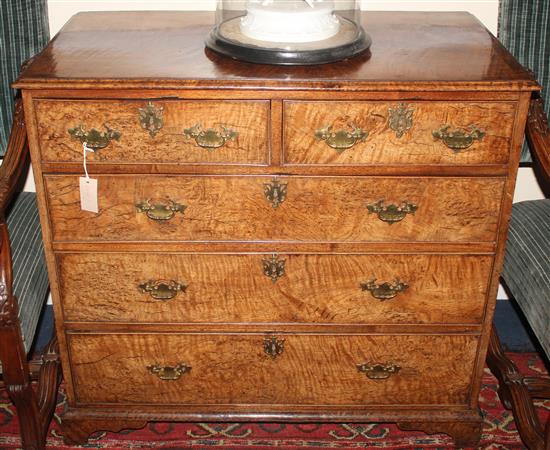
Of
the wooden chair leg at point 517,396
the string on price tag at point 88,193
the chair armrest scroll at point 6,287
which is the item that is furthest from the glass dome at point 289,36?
the wooden chair leg at point 517,396

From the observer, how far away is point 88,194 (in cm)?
205

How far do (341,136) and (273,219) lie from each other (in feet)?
1.00

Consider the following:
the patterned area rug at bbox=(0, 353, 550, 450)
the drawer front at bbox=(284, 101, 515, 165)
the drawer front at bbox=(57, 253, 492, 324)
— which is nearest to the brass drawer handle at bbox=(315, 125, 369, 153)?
the drawer front at bbox=(284, 101, 515, 165)

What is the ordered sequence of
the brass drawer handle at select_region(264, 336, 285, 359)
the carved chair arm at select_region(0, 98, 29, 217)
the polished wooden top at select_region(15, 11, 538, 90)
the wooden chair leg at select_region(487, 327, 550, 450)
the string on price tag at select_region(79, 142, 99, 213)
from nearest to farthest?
the polished wooden top at select_region(15, 11, 538, 90) → the string on price tag at select_region(79, 142, 99, 213) → the carved chair arm at select_region(0, 98, 29, 217) → the brass drawer handle at select_region(264, 336, 285, 359) → the wooden chair leg at select_region(487, 327, 550, 450)

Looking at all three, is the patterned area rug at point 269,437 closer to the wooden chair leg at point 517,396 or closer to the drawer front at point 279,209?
the wooden chair leg at point 517,396

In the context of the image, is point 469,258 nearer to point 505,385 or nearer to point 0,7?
point 505,385

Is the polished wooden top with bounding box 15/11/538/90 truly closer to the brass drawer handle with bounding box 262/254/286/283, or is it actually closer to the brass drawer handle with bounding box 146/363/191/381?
the brass drawer handle with bounding box 262/254/286/283

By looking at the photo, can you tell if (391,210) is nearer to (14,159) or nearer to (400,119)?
(400,119)

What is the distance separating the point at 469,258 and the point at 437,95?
0.51m

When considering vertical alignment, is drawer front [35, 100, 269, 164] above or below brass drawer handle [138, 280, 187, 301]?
above

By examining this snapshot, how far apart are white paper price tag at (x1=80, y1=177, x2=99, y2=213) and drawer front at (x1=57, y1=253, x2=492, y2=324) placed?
16cm

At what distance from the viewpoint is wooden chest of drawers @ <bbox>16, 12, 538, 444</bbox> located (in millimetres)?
1947

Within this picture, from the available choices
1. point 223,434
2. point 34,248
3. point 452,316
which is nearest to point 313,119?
point 452,316

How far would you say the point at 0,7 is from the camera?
92.5 inches
